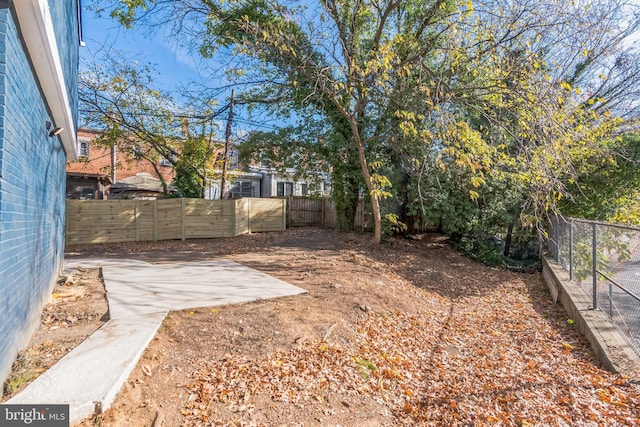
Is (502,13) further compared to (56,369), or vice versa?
(502,13)

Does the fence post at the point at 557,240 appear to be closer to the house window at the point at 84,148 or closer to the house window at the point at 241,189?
the house window at the point at 241,189

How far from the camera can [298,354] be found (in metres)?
3.15

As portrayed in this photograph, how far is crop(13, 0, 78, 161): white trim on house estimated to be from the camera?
7.22ft

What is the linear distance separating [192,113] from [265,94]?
4460 millimetres

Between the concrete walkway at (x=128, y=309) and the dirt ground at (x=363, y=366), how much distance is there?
0.13m

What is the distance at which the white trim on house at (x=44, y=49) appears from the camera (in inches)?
86.7

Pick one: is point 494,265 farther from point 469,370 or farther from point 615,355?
point 469,370

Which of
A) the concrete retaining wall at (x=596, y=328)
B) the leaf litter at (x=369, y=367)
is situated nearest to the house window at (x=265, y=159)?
the leaf litter at (x=369, y=367)

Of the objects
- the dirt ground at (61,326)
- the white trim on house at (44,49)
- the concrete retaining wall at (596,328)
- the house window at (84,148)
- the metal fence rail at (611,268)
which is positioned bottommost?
the concrete retaining wall at (596,328)

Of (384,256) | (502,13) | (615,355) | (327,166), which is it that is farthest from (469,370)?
(327,166)

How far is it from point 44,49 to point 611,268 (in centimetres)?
718

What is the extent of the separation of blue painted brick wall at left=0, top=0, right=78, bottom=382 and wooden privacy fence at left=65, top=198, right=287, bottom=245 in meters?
7.15

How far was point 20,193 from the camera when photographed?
105 inches

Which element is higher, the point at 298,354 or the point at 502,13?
the point at 502,13
